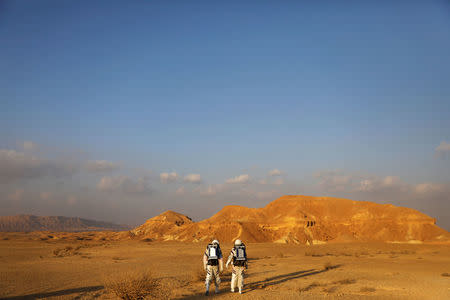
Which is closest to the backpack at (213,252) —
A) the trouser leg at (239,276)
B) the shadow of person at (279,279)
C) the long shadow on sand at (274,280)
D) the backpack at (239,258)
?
the backpack at (239,258)

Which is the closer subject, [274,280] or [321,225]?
[274,280]

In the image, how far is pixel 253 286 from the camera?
1563 cm

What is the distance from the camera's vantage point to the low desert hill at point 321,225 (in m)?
67.2

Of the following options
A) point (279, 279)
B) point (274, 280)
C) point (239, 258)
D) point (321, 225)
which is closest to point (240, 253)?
point (239, 258)

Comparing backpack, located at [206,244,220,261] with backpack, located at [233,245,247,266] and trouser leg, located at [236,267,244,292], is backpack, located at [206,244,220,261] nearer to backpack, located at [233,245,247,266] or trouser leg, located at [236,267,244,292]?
backpack, located at [233,245,247,266]

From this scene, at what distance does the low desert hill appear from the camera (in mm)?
67188

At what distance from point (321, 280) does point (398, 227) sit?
60310 millimetres

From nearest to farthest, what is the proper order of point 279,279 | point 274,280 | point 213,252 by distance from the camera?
point 213,252 < point 274,280 < point 279,279

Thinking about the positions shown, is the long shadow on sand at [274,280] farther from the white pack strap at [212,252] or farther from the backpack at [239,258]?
the white pack strap at [212,252]

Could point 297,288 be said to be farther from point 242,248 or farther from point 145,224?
point 145,224

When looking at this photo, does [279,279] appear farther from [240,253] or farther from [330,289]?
[240,253]

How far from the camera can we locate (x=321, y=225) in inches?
2837

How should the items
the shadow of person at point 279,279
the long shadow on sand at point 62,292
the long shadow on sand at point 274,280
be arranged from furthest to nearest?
the shadow of person at point 279,279 < the long shadow on sand at point 274,280 < the long shadow on sand at point 62,292

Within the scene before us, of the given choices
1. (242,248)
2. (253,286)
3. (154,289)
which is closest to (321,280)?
(253,286)
